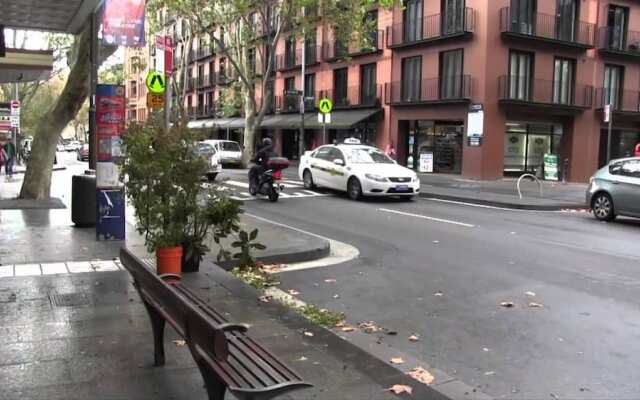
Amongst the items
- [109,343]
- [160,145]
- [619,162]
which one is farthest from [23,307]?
[619,162]

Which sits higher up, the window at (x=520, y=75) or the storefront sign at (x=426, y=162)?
the window at (x=520, y=75)

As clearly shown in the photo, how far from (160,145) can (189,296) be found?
2977 mm

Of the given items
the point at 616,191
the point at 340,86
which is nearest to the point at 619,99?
the point at 340,86

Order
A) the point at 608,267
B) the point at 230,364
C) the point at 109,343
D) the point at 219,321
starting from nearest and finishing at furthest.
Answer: the point at 230,364 → the point at 219,321 → the point at 109,343 → the point at 608,267

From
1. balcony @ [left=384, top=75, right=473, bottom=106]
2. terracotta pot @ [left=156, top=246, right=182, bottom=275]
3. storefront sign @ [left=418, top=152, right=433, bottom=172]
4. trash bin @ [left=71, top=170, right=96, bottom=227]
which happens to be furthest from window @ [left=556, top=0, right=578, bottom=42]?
terracotta pot @ [left=156, top=246, right=182, bottom=275]

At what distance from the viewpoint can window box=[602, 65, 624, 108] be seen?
32844 mm

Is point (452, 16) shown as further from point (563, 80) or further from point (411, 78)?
point (563, 80)

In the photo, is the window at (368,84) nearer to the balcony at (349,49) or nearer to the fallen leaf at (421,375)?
the balcony at (349,49)

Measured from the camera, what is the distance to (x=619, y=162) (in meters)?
14.8

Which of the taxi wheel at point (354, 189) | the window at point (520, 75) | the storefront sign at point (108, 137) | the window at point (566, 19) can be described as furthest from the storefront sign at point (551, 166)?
the storefront sign at point (108, 137)

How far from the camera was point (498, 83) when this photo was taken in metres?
28.5

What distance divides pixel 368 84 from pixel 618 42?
510 inches

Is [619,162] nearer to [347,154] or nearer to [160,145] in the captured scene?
[347,154]

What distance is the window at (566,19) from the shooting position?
3034cm
